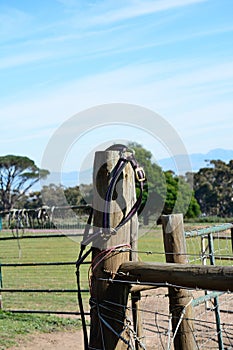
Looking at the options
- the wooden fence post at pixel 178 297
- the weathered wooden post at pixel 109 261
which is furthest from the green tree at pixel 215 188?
the weathered wooden post at pixel 109 261

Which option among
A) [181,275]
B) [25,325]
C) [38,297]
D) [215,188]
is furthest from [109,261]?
[215,188]

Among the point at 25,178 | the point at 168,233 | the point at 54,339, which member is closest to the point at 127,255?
the point at 168,233

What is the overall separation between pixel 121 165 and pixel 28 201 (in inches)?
2074

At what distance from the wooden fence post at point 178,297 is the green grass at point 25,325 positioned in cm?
300

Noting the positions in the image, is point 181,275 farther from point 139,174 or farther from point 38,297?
point 38,297

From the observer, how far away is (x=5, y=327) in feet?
22.2

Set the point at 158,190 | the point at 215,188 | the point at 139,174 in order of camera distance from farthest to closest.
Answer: the point at 215,188 → the point at 158,190 → the point at 139,174

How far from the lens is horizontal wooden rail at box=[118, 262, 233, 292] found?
8.27 ft

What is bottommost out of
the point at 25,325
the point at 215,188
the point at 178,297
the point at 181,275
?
the point at 25,325

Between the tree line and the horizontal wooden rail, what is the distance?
15.0 inches

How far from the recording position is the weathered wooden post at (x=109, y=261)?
2.81m

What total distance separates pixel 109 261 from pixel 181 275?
381 millimetres

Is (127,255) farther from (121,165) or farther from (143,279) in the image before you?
(121,165)

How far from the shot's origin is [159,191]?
122 inches
